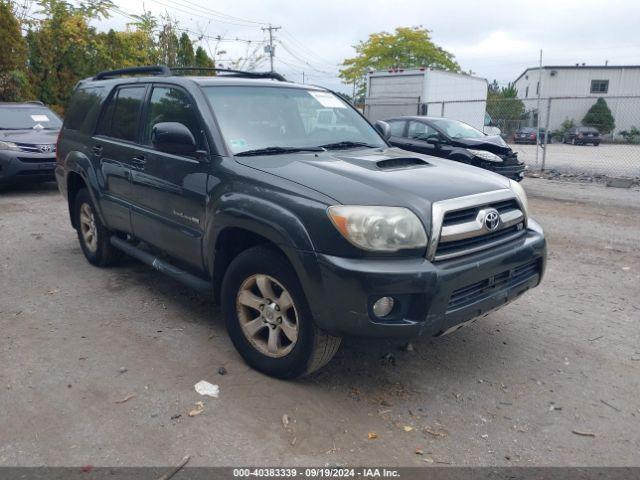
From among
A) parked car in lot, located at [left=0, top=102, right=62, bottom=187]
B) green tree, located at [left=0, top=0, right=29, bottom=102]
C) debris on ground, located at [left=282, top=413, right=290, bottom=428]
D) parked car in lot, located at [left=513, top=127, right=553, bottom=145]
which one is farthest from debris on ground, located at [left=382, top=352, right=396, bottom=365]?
parked car in lot, located at [left=513, top=127, right=553, bottom=145]

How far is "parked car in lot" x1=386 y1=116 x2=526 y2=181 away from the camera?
10602 millimetres

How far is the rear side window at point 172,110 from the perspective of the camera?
3.83m

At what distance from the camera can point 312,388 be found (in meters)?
3.29

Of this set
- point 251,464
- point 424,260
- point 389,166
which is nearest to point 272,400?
point 251,464

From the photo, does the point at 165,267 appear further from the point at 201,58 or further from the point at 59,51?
the point at 201,58

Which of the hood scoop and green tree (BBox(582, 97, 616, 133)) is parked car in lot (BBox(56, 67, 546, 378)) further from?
green tree (BBox(582, 97, 616, 133))

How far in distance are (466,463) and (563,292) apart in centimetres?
289

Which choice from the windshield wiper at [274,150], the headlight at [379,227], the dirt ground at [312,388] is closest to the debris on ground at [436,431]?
the dirt ground at [312,388]

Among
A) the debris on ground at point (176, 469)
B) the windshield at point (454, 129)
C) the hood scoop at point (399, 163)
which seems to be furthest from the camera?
the windshield at point (454, 129)

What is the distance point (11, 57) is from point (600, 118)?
3411cm

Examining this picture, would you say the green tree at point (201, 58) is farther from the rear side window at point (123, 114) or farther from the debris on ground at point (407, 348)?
the debris on ground at point (407, 348)

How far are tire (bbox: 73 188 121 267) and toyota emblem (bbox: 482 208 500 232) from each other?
3660mm

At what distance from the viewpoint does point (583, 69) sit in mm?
43219

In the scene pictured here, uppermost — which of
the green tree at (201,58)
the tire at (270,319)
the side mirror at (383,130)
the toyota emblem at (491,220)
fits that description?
the green tree at (201,58)
